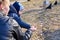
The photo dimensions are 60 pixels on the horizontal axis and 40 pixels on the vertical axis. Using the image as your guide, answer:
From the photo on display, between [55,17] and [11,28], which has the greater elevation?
[11,28]

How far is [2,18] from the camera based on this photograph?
2658 millimetres

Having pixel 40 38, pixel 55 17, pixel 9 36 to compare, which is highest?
pixel 9 36

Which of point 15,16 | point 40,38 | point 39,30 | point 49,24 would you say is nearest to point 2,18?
point 15,16

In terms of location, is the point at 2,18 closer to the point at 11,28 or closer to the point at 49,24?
the point at 11,28

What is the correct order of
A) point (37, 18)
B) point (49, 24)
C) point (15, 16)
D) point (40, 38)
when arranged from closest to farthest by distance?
point (15, 16) < point (40, 38) < point (49, 24) < point (37, 18)

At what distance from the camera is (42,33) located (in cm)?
709

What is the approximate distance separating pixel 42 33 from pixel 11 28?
447cm

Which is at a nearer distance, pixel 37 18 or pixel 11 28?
pixel 11 28

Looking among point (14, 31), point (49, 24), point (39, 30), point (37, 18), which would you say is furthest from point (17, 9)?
point (37, 18)

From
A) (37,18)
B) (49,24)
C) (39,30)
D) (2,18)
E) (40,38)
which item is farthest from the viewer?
(37,18)

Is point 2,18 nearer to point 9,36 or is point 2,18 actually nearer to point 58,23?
point 9,36

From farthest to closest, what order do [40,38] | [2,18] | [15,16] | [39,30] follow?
A: 1. [39,30]
2. [40,38]
3. [15,16]
4. [2,18]

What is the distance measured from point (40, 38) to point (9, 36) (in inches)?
160

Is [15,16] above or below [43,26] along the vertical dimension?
above
